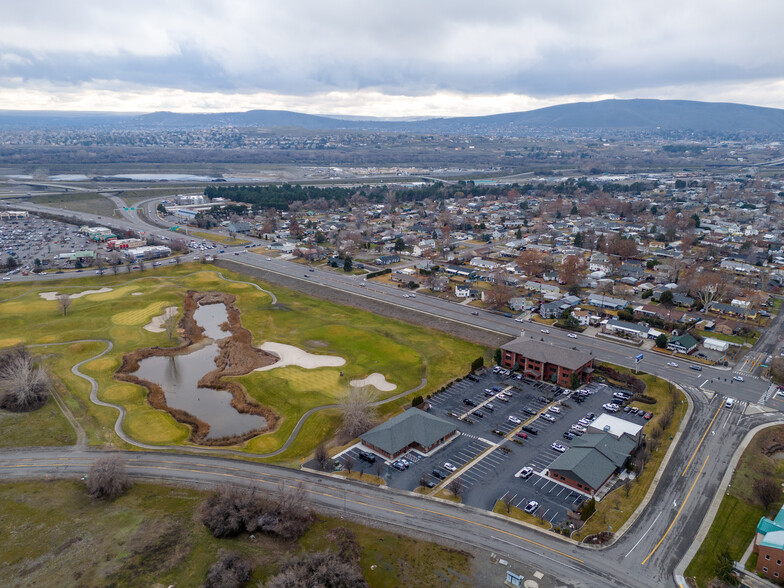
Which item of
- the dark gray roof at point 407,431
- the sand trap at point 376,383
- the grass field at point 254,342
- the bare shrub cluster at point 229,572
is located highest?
the bare shrub cluster at point 229,572

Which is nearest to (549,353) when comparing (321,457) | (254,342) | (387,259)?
(321,457)

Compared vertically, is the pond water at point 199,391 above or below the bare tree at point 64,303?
below

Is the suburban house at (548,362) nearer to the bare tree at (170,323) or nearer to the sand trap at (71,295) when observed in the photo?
the bare tree at (170,323)

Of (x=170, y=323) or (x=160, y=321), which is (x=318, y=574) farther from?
(x=160, y=321)

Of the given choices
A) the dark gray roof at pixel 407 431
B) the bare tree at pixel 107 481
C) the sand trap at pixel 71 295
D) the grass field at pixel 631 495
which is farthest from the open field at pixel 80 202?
the grass field at pixel 631 495

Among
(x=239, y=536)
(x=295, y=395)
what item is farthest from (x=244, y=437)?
(x=239, y=536)

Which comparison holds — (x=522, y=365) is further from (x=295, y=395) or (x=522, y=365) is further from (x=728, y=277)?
(x=728, y=277)
